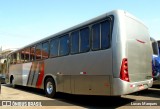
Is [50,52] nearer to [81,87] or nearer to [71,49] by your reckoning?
[71,49]

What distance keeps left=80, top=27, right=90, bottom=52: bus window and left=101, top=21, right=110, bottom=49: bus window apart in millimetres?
889

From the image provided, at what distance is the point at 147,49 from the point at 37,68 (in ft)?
21.5

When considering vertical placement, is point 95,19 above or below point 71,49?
above

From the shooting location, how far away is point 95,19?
8.88 meters

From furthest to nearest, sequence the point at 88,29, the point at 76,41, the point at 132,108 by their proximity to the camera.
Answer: the point at 76,41, the point at 88,29, the point at 132,108

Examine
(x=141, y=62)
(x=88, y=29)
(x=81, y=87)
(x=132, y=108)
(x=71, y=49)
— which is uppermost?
(x=88, y=29)

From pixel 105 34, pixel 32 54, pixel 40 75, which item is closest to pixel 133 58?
pixel 105 34

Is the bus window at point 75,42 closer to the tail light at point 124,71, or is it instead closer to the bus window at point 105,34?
the bus window at point 105,34

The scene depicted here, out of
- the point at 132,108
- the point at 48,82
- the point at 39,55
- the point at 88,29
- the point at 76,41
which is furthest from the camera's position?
the point at 39,55

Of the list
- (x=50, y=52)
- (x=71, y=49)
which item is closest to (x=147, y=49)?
(x=71, y=49)

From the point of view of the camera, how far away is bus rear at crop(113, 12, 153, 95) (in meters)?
7.83

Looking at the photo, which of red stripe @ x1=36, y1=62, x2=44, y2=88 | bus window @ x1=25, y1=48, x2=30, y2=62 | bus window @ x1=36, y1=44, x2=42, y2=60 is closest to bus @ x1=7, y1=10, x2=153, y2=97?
red stripe @ x1=36, y1=62, x2=44, y2=88

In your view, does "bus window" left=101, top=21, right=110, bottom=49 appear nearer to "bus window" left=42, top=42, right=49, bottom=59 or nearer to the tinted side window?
the tinted side window

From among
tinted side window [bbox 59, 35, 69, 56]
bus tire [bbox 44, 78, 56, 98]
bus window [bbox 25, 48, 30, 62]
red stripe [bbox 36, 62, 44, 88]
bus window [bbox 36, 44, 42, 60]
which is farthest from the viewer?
bus window [bbox 25, 48, 30, 62]
